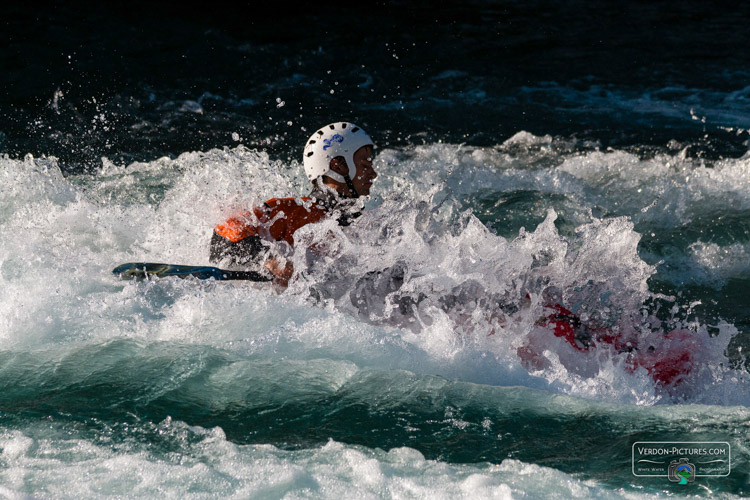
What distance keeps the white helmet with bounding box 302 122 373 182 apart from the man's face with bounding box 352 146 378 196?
3 centimetres

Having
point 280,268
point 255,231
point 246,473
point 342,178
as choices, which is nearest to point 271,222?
point 255,231

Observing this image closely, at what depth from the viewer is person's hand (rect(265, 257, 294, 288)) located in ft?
15.4

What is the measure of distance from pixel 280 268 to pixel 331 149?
872 millimetres

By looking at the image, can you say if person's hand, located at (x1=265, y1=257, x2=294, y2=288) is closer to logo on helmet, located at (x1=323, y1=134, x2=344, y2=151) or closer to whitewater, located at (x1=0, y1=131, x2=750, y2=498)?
whitewater, located at (x1=0, y1=131, x2=750, y2=498)

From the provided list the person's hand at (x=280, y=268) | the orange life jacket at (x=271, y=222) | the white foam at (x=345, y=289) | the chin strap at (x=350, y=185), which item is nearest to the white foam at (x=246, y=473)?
the white foam at (x=345, y=289)

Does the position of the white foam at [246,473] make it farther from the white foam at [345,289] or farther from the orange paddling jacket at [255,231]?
the orange paddling jacket at [255,231]

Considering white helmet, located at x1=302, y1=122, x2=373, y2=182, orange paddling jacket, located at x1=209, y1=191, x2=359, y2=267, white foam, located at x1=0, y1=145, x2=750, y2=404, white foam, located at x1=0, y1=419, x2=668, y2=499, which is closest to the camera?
white foam, located at x1=0, y1=419, x2=668, y2=499

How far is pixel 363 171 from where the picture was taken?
5.04m

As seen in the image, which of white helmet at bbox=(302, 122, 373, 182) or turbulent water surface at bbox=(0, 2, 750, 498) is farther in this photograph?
white helmet at bbox=(302, 122, 373, 182)

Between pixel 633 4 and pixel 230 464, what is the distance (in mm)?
14069

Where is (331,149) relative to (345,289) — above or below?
above

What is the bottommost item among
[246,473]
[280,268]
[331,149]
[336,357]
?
[246,473]

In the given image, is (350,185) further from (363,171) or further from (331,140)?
(331,140)

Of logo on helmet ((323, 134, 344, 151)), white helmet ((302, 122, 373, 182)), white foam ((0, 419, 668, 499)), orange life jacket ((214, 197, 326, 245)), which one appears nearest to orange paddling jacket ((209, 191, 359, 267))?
orange life jacket ((214, 197, 326, 245))
